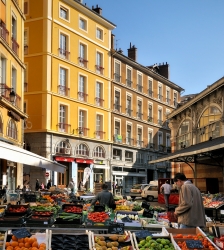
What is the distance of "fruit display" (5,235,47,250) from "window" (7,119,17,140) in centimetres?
1653

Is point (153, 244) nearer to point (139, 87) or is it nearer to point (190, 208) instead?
point (190, 208)

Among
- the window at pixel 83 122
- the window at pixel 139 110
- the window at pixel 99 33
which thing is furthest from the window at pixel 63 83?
the window at pixel 139 110

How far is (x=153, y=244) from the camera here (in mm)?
5875

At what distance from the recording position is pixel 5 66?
21000 millimetres

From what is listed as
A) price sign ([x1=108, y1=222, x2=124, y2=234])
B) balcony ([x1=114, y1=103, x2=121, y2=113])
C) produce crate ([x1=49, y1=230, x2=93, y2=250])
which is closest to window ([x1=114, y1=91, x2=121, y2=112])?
balcony ([x1=114, y1=103, x2=121, y2=113])

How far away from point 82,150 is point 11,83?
15.0 meters

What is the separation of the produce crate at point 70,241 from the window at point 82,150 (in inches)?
1166

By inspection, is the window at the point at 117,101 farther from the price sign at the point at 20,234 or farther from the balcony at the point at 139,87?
the price sign at the point at 20,234

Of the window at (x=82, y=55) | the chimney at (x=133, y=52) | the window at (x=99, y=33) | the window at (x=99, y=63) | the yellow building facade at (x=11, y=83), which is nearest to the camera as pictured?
the yellow building facade at (x=11, y=83)

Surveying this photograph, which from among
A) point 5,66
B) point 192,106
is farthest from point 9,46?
point 192,106

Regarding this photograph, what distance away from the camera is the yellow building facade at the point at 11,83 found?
20.6m

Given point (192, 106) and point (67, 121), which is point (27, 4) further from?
point (192, 106)

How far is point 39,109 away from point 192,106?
1288cm

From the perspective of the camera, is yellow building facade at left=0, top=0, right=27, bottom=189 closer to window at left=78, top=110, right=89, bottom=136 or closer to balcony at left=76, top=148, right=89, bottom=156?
balcony at left=76, top=148, right=89, bottom=156
